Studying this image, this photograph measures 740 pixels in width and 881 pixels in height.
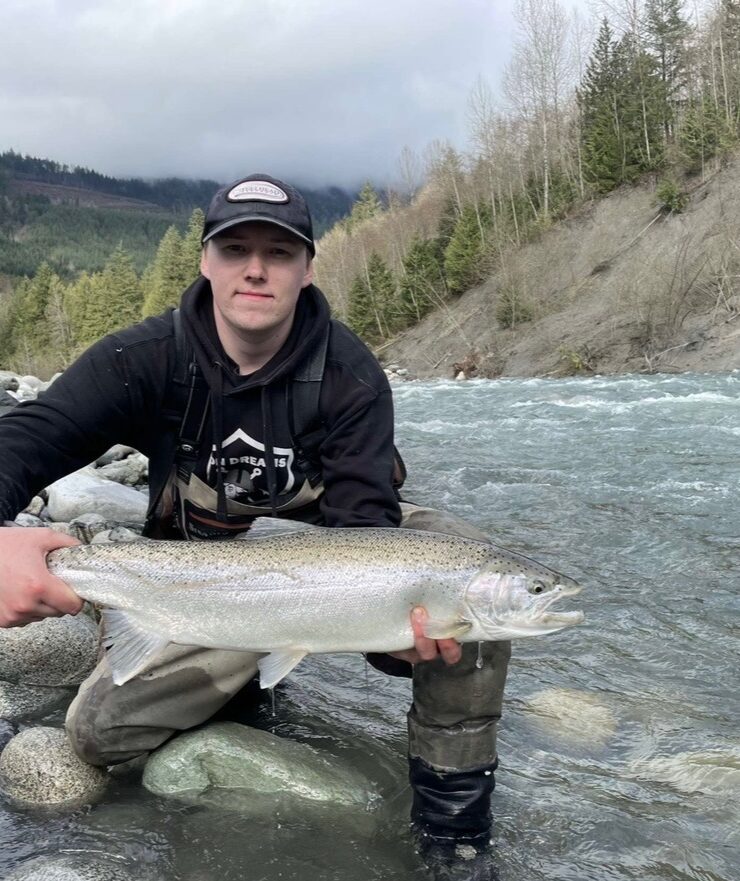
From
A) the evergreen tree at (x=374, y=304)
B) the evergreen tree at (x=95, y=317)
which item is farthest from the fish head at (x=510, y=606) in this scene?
the evergreen tree at (x=95, y=317)

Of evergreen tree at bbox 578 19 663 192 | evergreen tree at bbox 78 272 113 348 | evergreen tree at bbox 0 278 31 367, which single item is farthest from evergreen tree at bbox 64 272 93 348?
evergreen tree at bbox 578 19 663 192

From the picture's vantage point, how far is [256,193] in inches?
122

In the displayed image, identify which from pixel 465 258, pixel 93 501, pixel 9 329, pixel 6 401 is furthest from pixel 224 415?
pixel 9 329

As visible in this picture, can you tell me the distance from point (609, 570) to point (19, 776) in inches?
174

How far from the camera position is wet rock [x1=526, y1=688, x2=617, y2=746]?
3.75 metres

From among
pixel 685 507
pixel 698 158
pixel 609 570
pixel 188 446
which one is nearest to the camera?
pixel 188 446

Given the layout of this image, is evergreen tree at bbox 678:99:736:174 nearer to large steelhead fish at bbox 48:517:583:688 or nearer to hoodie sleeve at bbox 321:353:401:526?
hoodie sleeve at bbox 321:353:401:526

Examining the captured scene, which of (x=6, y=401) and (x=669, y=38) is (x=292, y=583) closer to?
(x=6, y=401)

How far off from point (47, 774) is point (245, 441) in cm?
150

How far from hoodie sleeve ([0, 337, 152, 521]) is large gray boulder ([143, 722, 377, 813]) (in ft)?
3.96

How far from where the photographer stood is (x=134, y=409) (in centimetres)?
322

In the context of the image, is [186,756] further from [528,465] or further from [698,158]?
[698,158]

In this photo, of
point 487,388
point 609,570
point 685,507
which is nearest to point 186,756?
point 609,570

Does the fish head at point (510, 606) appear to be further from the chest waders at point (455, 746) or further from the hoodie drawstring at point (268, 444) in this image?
the hoodie drawstring at point (268, 444)
